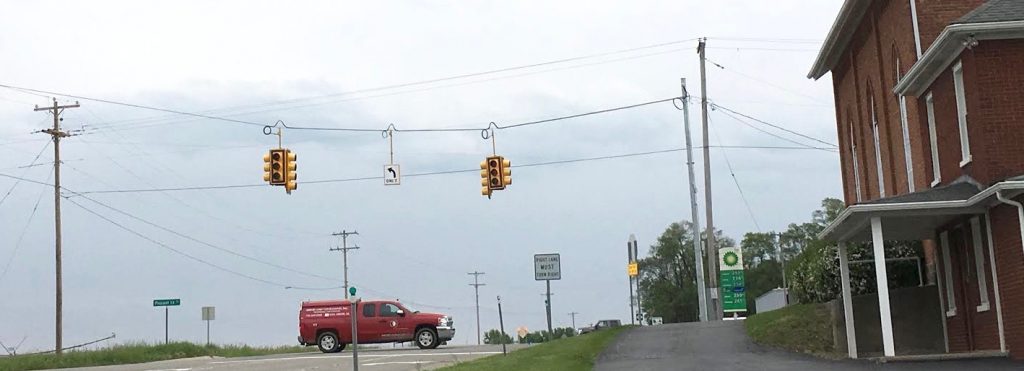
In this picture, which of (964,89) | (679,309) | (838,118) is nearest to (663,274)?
(679,309)

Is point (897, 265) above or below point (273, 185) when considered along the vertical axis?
below

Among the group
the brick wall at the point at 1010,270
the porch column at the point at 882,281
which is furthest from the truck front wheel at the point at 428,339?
the brick wall at the point at 1010,270

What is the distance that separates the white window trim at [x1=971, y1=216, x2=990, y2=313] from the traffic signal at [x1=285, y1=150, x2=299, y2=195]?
52.4 feet

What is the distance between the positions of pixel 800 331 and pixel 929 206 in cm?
581

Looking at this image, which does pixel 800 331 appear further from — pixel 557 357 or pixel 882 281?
pixel 557 357

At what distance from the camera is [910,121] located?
2742 centimetres

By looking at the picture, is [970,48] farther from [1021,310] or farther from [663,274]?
[663,274]

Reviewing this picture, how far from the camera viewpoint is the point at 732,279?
59.1 metres

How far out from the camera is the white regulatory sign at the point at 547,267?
3053 cm

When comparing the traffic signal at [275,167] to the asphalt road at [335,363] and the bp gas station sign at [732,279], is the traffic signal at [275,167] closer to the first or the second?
the asphalt road at [335,363]

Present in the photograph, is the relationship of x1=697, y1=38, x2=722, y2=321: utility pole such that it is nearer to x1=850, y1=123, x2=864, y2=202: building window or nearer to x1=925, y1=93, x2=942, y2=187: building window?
x1=850, y1=123, x2=864, y2=202: building window

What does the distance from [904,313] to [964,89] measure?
667 cm

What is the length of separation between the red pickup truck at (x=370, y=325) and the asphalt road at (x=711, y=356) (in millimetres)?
13355

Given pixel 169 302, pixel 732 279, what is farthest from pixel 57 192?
pixel 732 279
